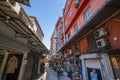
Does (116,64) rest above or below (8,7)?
below

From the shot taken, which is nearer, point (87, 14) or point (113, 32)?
point (113, 32)

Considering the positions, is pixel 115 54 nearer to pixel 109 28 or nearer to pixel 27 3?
pixel 109 28

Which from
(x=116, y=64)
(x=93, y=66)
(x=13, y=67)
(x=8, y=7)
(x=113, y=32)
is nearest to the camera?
(x=8, y=7)

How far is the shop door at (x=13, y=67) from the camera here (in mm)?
6800

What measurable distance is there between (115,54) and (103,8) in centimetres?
270

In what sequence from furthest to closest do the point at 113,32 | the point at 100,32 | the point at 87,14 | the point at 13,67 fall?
the point at 87,14
the point at 13,67
the point at 100,32
the point at 113,32

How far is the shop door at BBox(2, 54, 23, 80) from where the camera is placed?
680cm

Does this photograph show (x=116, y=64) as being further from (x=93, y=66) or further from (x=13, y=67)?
(x=13, y=67)

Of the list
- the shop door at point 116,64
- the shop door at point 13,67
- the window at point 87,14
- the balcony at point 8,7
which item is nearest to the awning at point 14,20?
the balcony at point 8,7

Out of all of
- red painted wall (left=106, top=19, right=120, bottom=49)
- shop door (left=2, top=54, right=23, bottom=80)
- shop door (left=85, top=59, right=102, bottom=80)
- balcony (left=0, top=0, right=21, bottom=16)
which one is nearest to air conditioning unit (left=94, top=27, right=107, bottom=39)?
red painted wall (left=106, top=19, right=120, bottom=49)

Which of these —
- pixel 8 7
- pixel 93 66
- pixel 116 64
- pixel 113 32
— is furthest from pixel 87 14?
pixel 8 7

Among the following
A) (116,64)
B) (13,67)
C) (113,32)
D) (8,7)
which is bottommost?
(13,67)

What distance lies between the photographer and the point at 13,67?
6.93 meters

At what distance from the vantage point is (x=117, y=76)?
4738 mm
